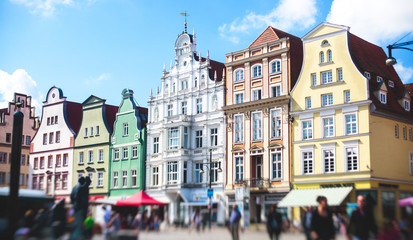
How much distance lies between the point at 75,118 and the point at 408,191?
3985cm

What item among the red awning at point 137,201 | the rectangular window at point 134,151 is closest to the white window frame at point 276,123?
the red awning at point 137,201

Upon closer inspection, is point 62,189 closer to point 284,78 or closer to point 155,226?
point 284,78

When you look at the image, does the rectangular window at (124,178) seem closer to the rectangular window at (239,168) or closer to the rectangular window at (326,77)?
the rectangular window at (239,168)

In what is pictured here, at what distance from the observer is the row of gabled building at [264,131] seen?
130ft

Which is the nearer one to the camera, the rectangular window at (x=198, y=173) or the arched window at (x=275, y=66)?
the arched window at (x=275, y=66)

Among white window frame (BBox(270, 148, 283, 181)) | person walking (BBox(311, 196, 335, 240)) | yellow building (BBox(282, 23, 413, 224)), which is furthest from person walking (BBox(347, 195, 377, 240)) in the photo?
white window frame (BBox(270, 148, 283, 181))

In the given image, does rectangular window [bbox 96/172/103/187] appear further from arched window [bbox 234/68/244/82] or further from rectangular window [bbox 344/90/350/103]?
rectangular window [bbox 344/90/350/103]

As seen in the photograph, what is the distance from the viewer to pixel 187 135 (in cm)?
5128

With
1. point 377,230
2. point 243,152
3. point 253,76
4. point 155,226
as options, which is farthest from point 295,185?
point 377,230

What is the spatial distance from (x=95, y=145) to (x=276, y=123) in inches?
943

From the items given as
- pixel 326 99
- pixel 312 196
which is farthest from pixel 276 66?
pixel 312 196

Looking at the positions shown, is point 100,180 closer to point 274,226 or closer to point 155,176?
point 155,176

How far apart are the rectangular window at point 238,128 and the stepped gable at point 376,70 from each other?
35.5 feet

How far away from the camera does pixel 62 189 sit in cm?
6300
